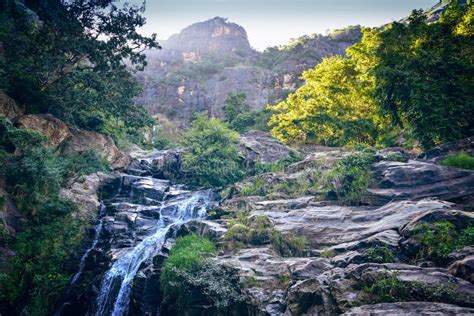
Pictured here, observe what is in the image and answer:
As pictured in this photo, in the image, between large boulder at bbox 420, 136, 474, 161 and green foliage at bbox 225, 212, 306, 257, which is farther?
large boulder at bbox 420, 136, 474, 161

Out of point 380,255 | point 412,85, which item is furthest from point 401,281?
point 412,85

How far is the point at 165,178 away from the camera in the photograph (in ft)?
77.4

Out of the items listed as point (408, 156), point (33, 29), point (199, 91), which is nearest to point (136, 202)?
point (33, 29)

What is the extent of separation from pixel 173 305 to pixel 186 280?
1.03m

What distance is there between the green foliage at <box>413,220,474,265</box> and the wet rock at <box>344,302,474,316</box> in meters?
2.19

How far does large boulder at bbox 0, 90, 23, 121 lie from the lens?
1736cm

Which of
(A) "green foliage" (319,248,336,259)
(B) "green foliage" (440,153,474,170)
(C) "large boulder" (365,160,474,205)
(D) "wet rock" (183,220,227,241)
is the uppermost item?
(B) "green foliage" (440,153,474,170)

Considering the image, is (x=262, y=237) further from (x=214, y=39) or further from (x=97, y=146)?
(x=214, y=39)

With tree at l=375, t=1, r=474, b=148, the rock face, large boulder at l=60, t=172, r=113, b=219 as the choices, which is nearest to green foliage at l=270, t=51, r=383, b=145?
the rock face

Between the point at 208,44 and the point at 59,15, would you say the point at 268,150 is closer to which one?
the point at 59,15

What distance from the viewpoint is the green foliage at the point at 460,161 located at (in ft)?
43.1

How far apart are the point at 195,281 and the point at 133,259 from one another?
14.0 ft

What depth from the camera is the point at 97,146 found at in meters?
22.3

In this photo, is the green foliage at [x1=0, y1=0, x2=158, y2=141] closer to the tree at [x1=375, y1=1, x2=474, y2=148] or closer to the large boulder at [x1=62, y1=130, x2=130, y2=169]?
the large boulder at [x1=62, y1=130, x2=130, y2=169]
